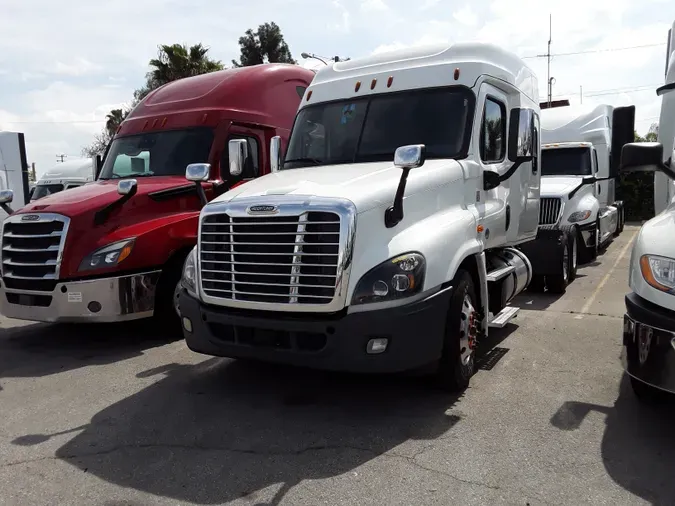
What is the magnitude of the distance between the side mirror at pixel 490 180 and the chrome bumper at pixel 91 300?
3.58 metres

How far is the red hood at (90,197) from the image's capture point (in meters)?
6.41

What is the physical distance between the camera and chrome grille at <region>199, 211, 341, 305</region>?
4.18m

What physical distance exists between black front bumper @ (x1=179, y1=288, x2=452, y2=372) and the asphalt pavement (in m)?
0.49

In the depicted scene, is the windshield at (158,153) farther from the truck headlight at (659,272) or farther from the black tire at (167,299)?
the truck headlight at (659,272)

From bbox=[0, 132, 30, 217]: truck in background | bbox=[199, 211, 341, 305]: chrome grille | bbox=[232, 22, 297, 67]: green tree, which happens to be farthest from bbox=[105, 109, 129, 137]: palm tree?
bbox=[199, 211, 341, 305]: chrome grille

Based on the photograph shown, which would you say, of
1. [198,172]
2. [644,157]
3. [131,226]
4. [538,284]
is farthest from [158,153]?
[538,284]

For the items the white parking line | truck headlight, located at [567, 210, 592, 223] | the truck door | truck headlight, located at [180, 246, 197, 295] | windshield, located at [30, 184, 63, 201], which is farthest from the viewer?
windshield, located at [30, 184, 63, 201]

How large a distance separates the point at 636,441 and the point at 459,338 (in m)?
1.35

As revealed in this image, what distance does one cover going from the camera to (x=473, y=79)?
217 inches

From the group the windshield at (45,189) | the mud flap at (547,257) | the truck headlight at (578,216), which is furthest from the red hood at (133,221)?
the windshield at (45,189)

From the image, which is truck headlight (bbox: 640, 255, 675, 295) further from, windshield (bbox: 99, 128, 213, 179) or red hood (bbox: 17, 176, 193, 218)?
windshield (bbox: 99, 128, 213, 179)

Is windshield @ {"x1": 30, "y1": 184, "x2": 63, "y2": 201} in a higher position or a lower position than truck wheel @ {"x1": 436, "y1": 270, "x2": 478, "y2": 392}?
higher

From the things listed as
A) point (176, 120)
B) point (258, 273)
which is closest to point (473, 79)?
point (258, 273)

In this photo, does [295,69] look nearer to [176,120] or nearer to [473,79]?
[176,120]
